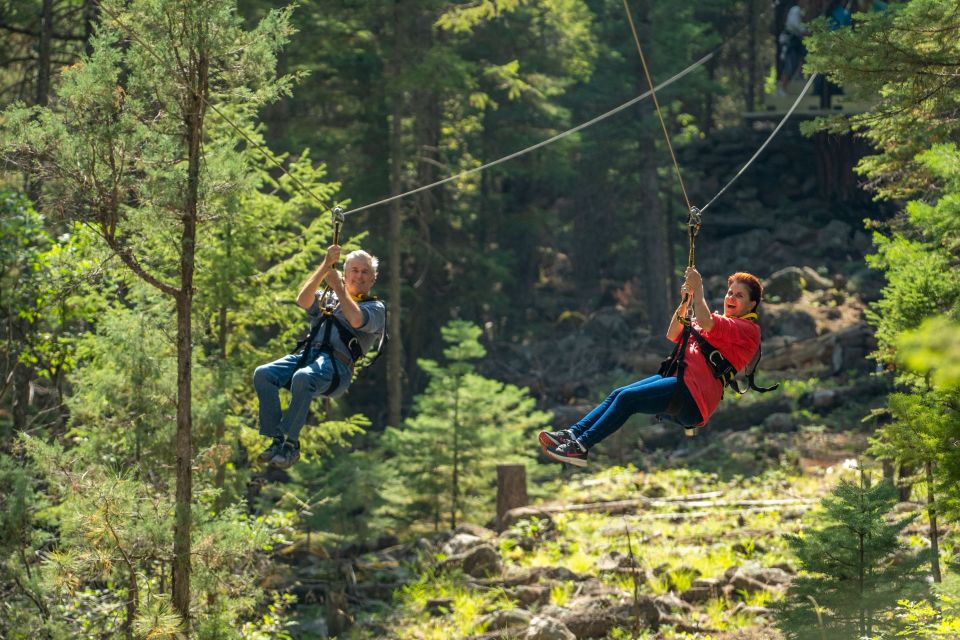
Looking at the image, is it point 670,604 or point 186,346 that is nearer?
point 186,346

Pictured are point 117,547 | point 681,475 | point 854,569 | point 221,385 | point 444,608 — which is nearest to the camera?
point 117,547

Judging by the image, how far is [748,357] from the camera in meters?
8.23

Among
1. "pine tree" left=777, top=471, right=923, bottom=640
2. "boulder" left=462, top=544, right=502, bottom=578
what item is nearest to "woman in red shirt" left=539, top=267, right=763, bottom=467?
"pine tree" left=777, top=471, right=923, bottom=640

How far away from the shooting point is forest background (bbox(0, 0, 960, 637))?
9.55 meters

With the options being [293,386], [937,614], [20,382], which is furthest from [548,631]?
[20,382]

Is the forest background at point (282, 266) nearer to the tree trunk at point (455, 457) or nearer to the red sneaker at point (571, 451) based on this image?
the tree trunk at point (455, 457)

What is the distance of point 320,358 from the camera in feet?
28.4

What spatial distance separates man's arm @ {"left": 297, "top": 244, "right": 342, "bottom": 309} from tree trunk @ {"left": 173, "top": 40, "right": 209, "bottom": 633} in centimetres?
139

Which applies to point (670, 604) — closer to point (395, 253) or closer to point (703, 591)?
point (703, 591)

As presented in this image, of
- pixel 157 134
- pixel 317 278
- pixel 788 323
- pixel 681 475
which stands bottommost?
pixel 681 475

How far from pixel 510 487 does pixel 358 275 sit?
9868 millimetres

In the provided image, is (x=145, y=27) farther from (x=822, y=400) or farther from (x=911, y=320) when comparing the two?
(x=822, y=400)

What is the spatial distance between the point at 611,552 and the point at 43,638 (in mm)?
7179

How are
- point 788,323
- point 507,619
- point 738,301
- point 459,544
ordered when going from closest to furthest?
point 738,301 < point 507,619 < point 459,544 < point 788,323
